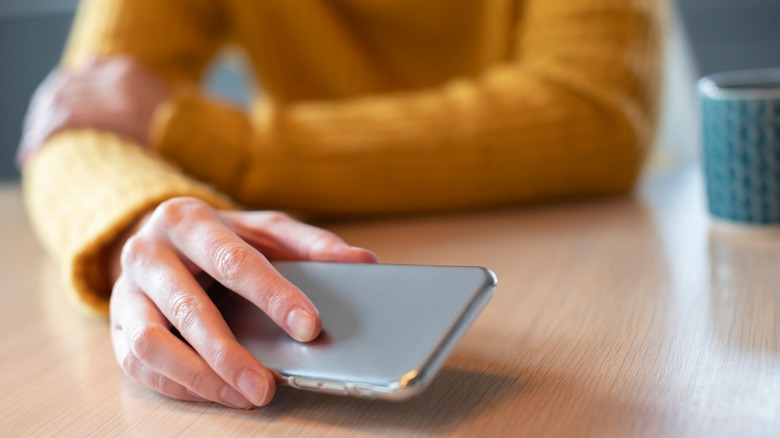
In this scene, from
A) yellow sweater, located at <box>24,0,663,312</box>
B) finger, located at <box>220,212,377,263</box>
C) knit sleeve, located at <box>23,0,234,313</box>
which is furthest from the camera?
yellow sweater, located at <box>24,0,663,312</box>

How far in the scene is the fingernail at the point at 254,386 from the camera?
32 cm

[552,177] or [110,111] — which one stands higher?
[110,111]

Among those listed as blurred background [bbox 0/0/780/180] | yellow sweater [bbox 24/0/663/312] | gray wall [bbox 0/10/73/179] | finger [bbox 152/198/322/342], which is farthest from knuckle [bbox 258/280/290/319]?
gray wall [bbox 0/10/73/179]

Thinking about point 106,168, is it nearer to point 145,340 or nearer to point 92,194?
point 92,194

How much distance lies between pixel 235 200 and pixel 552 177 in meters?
0.30

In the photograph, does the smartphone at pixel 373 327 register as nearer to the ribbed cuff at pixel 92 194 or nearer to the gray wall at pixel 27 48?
the ribbed cuff at pixel 92 194

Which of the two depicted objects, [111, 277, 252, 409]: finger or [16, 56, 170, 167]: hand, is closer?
[111, 277, 252, 409]: finger

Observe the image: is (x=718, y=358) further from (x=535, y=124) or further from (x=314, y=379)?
(x=535, y=124)

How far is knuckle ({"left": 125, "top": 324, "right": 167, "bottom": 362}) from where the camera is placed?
1.15 ft

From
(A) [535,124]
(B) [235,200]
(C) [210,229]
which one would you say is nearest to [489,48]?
(A) [535,124]

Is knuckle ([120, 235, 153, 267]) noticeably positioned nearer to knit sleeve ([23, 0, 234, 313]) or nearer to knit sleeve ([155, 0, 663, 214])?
knit sleeve ([23, 0, 234, 313])

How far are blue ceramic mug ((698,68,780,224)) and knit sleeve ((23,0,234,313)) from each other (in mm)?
359

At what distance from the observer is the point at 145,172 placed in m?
0.56

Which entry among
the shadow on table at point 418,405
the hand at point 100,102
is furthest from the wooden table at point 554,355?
the hand at point 100,102
